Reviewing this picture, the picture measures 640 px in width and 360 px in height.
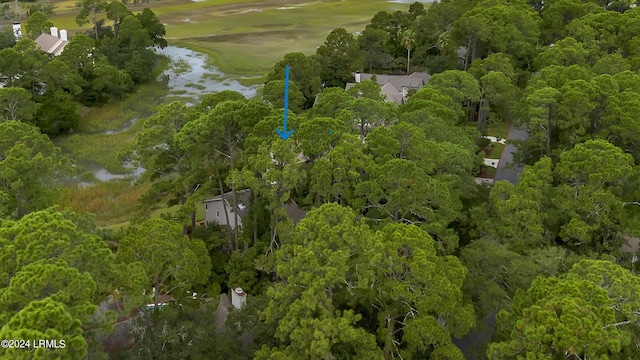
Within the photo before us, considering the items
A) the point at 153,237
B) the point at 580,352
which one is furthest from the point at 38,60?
the point at 580,352

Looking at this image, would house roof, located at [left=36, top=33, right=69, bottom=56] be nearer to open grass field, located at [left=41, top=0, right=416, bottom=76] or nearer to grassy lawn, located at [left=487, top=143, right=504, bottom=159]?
open grass field, located at [left=41, top=0, right=416, bottom=76]

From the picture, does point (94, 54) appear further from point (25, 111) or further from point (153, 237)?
point (153, 237)

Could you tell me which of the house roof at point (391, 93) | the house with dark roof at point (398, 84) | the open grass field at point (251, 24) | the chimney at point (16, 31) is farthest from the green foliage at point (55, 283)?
the chimney at point (16, 31)

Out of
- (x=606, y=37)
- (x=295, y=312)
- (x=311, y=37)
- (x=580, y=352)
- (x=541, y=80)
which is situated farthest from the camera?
(x=311, y=37)

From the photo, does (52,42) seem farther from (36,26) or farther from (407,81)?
(407,81)

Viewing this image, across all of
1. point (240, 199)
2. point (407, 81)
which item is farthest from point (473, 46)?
point (240, 199)

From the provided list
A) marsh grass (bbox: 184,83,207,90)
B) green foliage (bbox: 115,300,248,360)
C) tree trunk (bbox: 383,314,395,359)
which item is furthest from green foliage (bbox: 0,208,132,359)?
marsh grass (bbox: 184,83,207,90)
